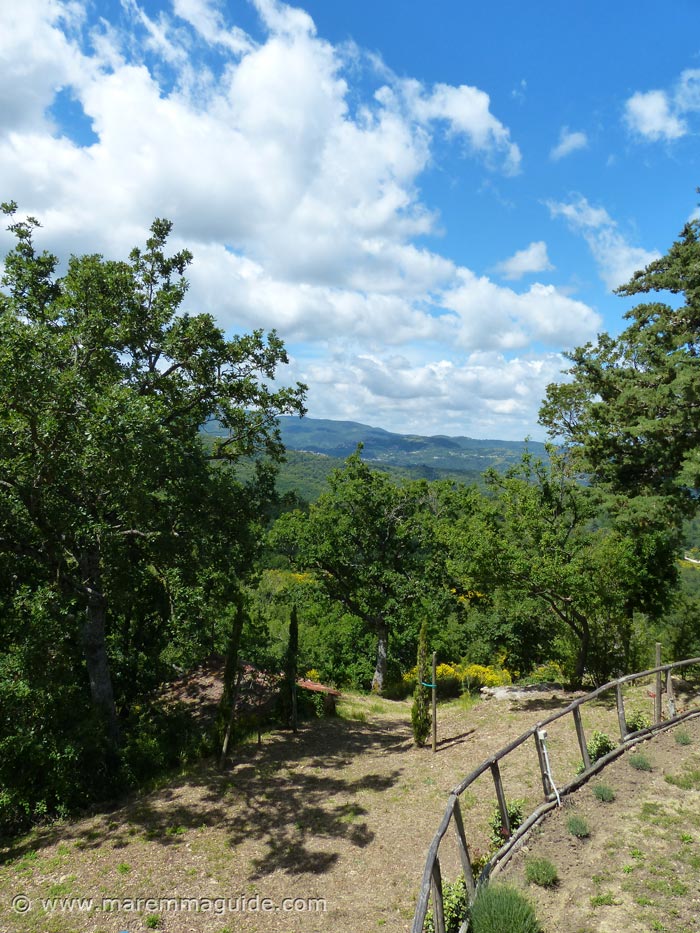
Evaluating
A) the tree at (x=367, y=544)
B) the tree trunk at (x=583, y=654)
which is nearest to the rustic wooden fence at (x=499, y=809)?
the tree trunk at (x=583, y=654)

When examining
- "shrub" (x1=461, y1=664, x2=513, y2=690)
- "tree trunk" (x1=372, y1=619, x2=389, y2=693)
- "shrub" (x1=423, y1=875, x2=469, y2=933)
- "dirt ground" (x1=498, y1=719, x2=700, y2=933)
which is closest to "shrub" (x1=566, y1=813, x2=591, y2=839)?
"dirt ground" (x1=498, y1=719, x2=700, y2=933)

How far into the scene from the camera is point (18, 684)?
11.8m

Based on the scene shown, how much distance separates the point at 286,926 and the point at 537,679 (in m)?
18.0

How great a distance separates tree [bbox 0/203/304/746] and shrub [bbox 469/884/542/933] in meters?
9.09

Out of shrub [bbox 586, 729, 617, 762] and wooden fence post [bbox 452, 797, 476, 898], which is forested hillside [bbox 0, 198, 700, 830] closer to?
shrub [bbox 586, 729, 617, 762]

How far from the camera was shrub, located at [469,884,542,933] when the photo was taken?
227 inches

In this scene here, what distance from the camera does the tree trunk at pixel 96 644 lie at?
553 inches

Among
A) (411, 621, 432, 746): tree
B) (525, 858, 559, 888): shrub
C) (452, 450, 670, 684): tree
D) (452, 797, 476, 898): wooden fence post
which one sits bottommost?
(411, 621, 432, 746): tree

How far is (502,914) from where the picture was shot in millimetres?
5844

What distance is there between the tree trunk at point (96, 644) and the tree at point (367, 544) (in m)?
13.3

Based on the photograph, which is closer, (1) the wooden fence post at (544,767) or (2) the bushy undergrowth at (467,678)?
(1) the wooden fence post at (544,767)

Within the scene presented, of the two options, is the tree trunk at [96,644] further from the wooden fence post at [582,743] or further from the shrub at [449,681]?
the shrub at [449,681]

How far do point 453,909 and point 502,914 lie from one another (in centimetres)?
87

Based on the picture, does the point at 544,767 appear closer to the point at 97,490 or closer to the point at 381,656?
the point at 97,490
